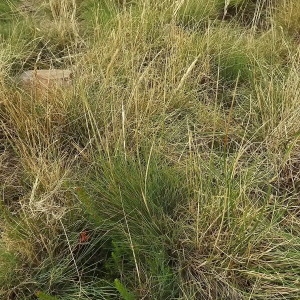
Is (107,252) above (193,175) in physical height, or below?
below

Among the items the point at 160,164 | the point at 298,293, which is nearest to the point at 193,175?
the point at 160,164

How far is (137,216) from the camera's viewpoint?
1.67 meters

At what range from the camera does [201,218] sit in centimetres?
162

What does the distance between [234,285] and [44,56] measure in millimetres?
1953

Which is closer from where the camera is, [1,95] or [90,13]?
[1,95]

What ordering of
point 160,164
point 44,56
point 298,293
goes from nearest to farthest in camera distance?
point 298,293 → point 160,164 → point 44,56

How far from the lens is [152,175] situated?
1758 mm

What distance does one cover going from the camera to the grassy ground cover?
5.15ft

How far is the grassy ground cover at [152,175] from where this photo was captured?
1.57m

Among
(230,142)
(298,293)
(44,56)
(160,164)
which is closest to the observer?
(298,293)

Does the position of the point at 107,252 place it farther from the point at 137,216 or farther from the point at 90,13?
the point at 90,13

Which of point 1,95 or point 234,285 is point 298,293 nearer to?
point 234,285

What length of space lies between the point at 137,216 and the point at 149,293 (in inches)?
10.5

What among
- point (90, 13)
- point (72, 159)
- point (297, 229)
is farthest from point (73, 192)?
point (90, 13)
